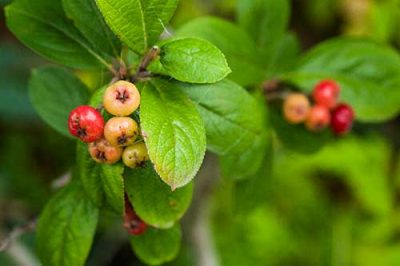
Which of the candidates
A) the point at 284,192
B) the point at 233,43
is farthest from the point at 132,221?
the point at 284,192

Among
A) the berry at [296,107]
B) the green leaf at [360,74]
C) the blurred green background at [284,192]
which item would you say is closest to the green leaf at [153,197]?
the berry at [296,107]

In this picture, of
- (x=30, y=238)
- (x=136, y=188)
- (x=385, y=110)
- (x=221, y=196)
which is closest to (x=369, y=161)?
(x=221, y=196)

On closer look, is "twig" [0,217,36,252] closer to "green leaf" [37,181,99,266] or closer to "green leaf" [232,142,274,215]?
"green leaf" [37,181,99,266]

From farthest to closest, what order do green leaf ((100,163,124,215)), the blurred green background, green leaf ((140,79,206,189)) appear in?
the blurred green background < green leaf ((100,163,124,215)) < green leaf ((140,79,206,189))

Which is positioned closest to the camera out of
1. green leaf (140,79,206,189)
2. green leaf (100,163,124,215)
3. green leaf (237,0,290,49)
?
green leaf (140,79,206,189)

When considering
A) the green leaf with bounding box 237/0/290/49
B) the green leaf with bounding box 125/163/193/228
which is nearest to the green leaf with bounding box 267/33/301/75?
the green leaf with bounding box 237/0/290/49
